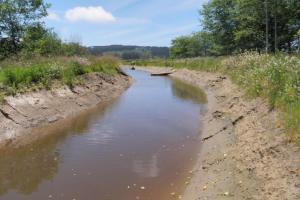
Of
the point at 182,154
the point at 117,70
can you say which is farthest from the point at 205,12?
the point at 182,154

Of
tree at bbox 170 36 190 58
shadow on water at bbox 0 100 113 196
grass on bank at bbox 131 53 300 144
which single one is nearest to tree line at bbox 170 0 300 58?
grass on bank at bbox 131 53 300 144

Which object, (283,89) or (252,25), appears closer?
(283,89)

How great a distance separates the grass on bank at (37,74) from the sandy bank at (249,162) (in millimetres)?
8433

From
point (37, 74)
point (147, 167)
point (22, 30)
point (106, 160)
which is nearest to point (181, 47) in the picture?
point (22, 30)

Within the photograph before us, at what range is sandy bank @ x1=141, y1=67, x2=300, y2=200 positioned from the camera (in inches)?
270

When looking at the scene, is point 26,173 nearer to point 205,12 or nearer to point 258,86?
point 258,86

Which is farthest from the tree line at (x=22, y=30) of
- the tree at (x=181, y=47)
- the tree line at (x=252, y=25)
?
the tree at (x=181, y=47)

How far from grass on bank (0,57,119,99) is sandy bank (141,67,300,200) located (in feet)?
27.7

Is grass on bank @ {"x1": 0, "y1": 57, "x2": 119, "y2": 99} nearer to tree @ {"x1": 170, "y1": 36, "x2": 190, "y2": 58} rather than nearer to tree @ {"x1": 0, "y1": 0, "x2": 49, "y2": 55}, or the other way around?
tree @ {"x1": 0, "y1": 0, "x2": 49, "y2": 55}

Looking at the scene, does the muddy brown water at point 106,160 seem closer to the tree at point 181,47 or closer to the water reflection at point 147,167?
the water reflection at point 147,167

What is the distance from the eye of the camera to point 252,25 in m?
42.9

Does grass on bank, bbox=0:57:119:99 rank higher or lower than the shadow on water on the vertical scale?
higher

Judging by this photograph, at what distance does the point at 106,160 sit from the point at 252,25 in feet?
118

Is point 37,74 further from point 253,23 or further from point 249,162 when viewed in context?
point 253,23
